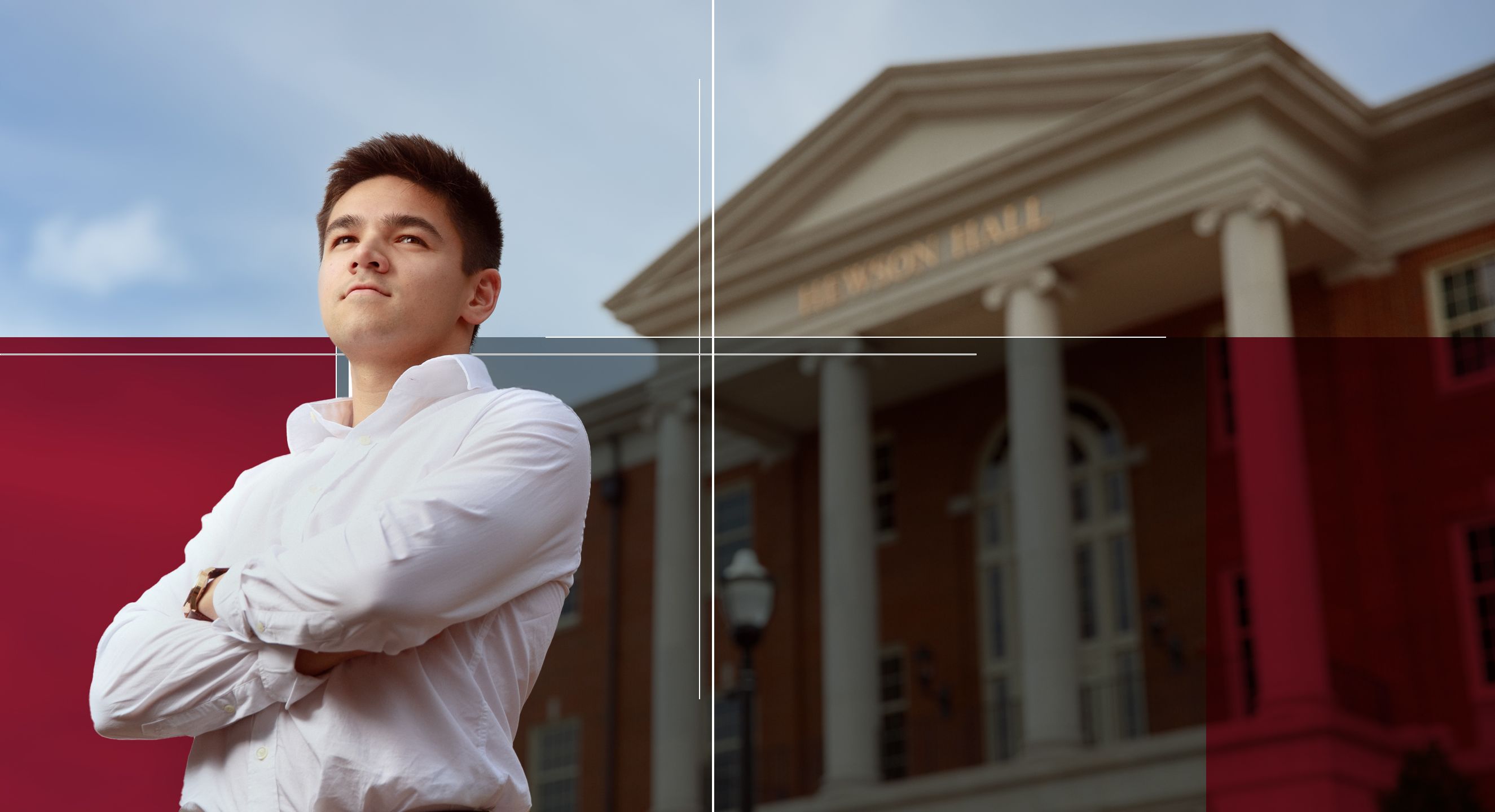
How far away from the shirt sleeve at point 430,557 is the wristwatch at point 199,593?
3 centimetres

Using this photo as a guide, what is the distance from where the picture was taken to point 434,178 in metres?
1.76

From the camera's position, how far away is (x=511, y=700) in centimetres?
160

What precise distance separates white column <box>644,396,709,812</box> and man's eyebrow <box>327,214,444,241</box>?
42.3 ft

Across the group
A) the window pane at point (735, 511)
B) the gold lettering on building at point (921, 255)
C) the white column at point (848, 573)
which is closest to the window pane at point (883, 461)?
the white column at point (848, 573)

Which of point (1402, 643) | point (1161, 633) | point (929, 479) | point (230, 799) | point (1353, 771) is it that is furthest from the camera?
point (929, 479)

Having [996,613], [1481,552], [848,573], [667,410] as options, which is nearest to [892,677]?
[996,613]

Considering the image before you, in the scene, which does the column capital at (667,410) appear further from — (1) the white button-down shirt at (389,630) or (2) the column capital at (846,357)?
(1) the white button-down shirt at (389,630)

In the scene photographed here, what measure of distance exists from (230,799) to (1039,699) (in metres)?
12.3

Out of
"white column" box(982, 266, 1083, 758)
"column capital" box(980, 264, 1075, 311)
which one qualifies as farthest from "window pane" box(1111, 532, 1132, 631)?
"column capital" box(980, 264, 1075, 311)

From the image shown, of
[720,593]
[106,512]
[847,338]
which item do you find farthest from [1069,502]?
[106,512]

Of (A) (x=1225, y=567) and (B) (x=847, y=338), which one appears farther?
(B) (x=847, y=338)

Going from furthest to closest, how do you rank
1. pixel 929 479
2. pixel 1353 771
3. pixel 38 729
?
pixel 929 479, pixel 1353 771, pixel 38 729

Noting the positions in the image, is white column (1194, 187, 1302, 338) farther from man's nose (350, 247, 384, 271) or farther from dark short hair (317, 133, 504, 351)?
man's nose (350, 247, 384, 271)

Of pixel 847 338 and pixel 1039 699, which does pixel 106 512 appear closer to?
pixel 1039 699
